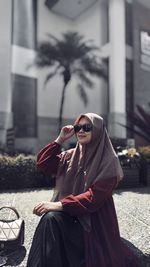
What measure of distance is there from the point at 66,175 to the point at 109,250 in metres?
0.68

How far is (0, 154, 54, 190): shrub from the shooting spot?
6.44 m

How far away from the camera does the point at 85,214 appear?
7.55 feet

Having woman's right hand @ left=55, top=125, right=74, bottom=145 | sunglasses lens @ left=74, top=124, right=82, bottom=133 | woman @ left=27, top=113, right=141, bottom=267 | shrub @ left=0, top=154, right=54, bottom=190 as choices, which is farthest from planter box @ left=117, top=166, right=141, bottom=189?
sunglasses lens @ left=74, top=124, right=82, bottom=133

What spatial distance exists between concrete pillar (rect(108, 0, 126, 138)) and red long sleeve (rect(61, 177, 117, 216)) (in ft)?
55.9

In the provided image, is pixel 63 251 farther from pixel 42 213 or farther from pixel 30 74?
pixel 30 74

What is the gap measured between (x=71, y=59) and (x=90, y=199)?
1787 cm

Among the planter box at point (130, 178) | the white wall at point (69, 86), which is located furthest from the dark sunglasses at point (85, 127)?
the white wall at point (69, 86)

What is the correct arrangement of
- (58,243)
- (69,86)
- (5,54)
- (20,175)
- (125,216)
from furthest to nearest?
(69,86) < (5,54) < (20,175) < (125,216) < (58,243)

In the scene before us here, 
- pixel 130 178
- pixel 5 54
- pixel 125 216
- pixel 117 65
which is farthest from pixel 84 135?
pixel 117 65

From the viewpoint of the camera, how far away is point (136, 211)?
15.3 ft

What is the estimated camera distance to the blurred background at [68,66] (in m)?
18.6

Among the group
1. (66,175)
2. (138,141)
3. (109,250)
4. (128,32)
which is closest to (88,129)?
(66,175)

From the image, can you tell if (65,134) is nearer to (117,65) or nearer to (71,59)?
(71,59)

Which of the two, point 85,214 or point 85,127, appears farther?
point 85,127
